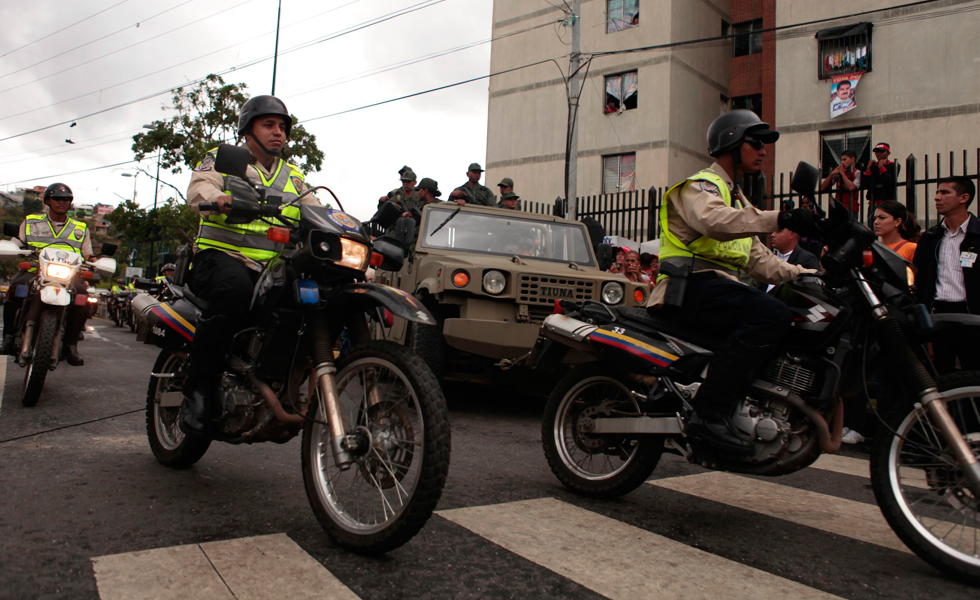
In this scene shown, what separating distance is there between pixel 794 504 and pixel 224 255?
3.04m

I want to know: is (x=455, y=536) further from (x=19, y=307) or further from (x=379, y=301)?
(x=19, y=307)

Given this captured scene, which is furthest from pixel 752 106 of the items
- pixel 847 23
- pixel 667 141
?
pixel 847 23

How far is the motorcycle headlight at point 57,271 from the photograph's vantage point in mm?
6820

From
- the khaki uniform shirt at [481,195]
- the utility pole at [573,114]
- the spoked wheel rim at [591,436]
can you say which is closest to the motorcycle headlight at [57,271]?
the spoked wheel rim at [591,436]

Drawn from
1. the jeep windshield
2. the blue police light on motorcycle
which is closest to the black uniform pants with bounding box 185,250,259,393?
the blue police light on motorcycle

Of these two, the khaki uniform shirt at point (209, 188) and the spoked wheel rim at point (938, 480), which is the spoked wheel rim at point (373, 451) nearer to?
the khaki uniform shirt at point (209, 188)

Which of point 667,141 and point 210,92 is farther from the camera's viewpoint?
point 210,92

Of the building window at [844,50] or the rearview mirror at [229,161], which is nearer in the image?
the rearview mirror at [229,161]

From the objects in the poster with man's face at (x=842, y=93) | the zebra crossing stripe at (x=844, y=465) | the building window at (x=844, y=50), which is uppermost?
the building window at (x=844, y=50)

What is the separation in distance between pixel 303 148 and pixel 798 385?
1206 inches

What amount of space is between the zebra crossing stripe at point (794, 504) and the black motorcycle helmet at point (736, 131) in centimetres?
175

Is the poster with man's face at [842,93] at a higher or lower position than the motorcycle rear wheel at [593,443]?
higher

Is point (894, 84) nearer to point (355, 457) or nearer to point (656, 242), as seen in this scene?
point (656, 242)

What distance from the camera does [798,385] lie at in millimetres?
3283
